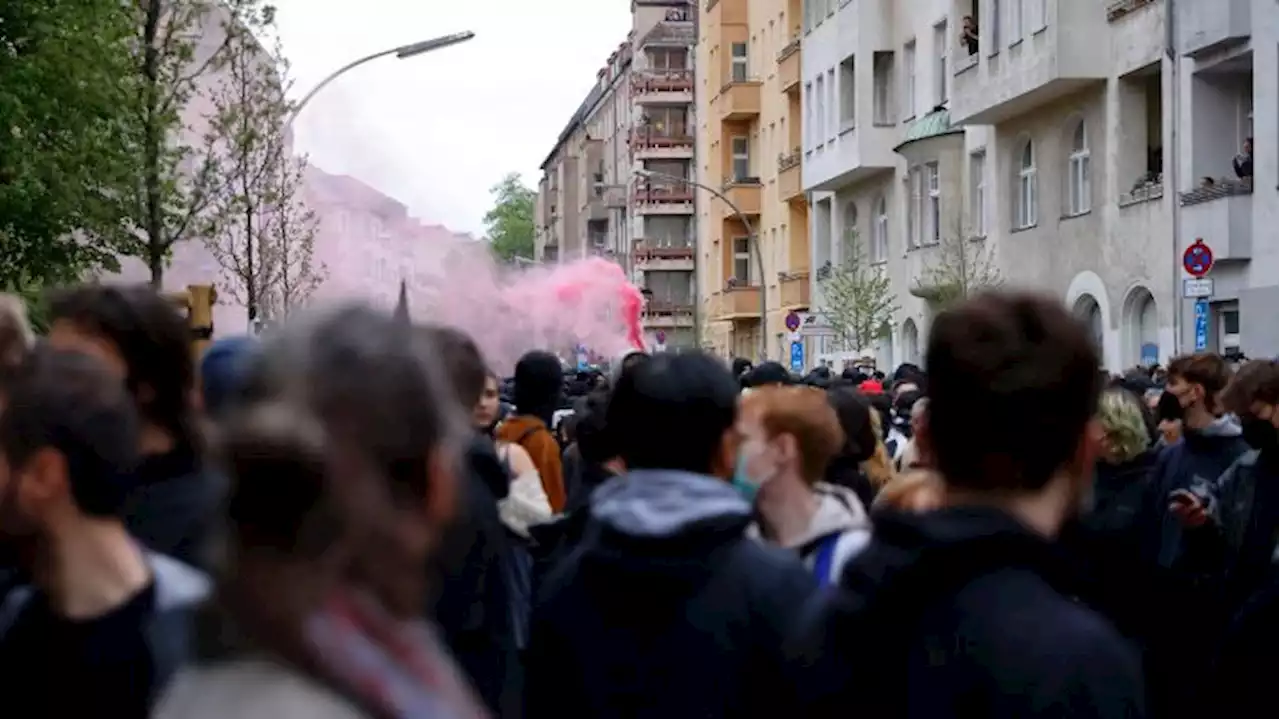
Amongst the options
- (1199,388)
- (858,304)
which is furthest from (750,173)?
(1199,388)

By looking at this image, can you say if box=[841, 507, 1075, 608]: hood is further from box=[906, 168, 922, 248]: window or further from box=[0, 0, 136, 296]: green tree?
box=[906, 168, 922, 248]: window

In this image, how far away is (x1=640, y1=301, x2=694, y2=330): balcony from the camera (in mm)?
101062

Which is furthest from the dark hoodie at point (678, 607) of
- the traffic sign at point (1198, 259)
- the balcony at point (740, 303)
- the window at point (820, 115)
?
the balcony at point (740, 303)

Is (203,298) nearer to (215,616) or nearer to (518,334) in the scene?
(215,616)

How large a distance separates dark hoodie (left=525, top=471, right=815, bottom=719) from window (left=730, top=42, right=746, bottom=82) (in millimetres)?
71226

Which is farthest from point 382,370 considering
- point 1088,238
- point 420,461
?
point 1088,238

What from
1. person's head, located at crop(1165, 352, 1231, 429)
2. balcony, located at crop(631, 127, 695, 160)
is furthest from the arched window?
balcony, located at crop(631, 127, 695, 160)

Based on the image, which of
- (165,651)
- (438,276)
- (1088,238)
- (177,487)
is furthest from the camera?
(438,276)

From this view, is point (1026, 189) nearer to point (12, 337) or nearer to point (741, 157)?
point (12, 337)

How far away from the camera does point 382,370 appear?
233 cm

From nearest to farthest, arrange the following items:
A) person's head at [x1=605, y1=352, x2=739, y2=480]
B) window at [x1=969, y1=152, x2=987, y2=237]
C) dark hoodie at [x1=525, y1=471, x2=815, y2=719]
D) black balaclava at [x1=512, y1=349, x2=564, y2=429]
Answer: dark hoodie at [x1=525, y1=471, x2=815, y2=719]
person's head at [x1=605, y1=352, x2=739, y2=480]
black balaclava at [x1=512, y1=349, x2=564, y2=429]
window at [x1=969, y1=152, x2=987, y2=237]

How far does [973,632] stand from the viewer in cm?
307

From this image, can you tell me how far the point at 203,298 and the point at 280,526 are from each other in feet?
40.5

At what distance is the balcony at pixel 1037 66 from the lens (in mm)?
33438
